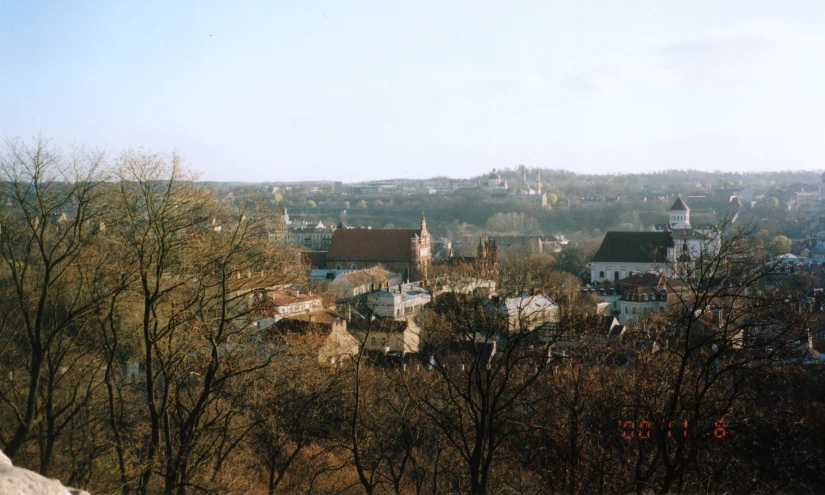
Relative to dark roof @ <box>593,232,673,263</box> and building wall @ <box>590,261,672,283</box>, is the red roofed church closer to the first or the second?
building wall @ <box>590,261,672,283</box>

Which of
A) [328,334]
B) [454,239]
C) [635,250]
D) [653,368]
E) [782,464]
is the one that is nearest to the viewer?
[653,368]

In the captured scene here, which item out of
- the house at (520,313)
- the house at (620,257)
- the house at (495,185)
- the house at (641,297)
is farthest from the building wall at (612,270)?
the house at (495,185)

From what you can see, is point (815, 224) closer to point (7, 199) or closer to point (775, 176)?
point (7, 199)

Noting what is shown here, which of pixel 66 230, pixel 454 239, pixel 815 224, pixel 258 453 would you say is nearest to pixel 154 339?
pixel 66 230

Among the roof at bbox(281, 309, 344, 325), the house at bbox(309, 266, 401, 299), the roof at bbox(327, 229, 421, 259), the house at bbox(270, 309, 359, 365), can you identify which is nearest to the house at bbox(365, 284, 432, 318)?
the roof at bbox(281, 309, 344, 325)

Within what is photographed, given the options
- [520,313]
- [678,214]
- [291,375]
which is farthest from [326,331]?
[678,214]

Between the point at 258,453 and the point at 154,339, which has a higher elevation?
the point at 154,339
